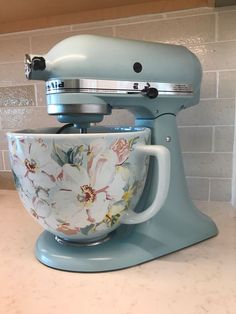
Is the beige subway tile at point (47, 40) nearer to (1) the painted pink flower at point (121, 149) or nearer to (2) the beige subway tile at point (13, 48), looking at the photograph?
(2) the beige subway tile at point (13, 48)

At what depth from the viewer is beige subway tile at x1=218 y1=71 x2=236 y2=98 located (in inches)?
28.1

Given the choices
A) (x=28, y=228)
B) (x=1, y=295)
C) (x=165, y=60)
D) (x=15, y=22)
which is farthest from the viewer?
(x=15, y=22)

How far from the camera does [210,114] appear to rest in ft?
2.43

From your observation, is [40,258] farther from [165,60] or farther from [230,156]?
[230,156]

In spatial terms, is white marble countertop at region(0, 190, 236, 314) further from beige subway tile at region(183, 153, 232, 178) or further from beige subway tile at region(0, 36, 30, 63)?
beige subway tile at region(0, 36, 30, 63)

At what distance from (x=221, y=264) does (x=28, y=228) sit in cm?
38

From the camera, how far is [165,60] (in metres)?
0.48

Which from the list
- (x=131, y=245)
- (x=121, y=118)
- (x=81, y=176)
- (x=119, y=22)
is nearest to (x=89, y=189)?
(x=81, y=176)

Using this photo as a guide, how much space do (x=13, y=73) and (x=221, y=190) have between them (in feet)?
2.22

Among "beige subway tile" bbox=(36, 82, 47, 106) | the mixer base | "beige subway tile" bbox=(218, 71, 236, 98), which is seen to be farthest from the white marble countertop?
A: "beige subway tile" bbox=(36, 82, 47, 106)

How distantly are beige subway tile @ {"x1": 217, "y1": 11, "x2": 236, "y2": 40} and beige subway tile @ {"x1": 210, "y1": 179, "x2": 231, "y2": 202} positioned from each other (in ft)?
1.14

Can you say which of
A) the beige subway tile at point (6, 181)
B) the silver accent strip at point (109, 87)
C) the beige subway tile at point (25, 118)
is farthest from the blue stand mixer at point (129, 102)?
the beige subway tile at point (6, 181)

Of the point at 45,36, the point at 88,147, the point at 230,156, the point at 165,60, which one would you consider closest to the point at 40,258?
the point at 88,147

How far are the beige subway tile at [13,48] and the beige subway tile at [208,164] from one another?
0.55 meters
